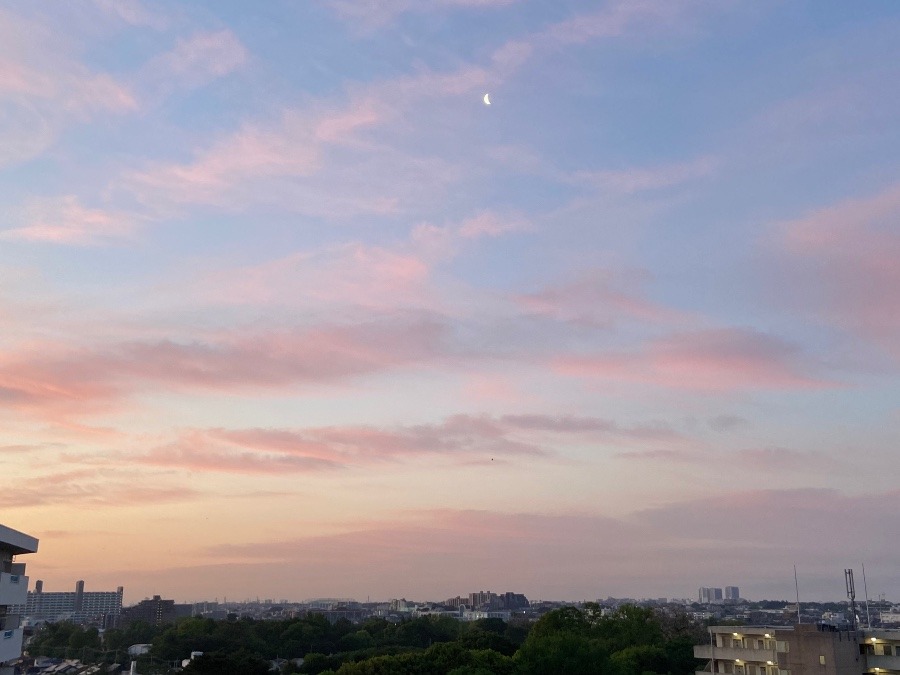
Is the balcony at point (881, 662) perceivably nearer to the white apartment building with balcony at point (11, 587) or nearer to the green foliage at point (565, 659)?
the green foliage at point (565, 659)

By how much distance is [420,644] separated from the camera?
6580 inches

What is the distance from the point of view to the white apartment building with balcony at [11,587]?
39.3 metres

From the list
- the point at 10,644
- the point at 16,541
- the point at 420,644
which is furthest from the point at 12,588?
the point at 420,644

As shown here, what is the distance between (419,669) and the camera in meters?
70.6

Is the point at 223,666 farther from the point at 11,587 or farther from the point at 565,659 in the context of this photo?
the point at 11,587

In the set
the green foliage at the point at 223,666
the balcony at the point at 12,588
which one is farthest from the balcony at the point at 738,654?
the balcony at the point at 12,588

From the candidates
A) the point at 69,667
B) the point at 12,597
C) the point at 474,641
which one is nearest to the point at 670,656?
the point at 474,641

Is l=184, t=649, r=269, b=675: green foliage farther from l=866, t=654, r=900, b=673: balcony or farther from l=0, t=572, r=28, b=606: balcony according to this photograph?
l=866, t=654, r=900, b=673: balcony

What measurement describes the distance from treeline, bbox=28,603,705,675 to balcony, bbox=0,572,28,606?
3261cm

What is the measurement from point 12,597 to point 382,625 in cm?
15294

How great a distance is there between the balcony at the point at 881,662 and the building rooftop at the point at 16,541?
5675cm

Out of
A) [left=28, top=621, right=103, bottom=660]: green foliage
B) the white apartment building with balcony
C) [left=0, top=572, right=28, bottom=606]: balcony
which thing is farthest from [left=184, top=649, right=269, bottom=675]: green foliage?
[left=28, top=621, right=103, bottom=660]: green foliage

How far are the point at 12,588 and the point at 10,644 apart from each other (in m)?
3.45

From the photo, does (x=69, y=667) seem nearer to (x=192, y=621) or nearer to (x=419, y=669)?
(x=192, y=621)
